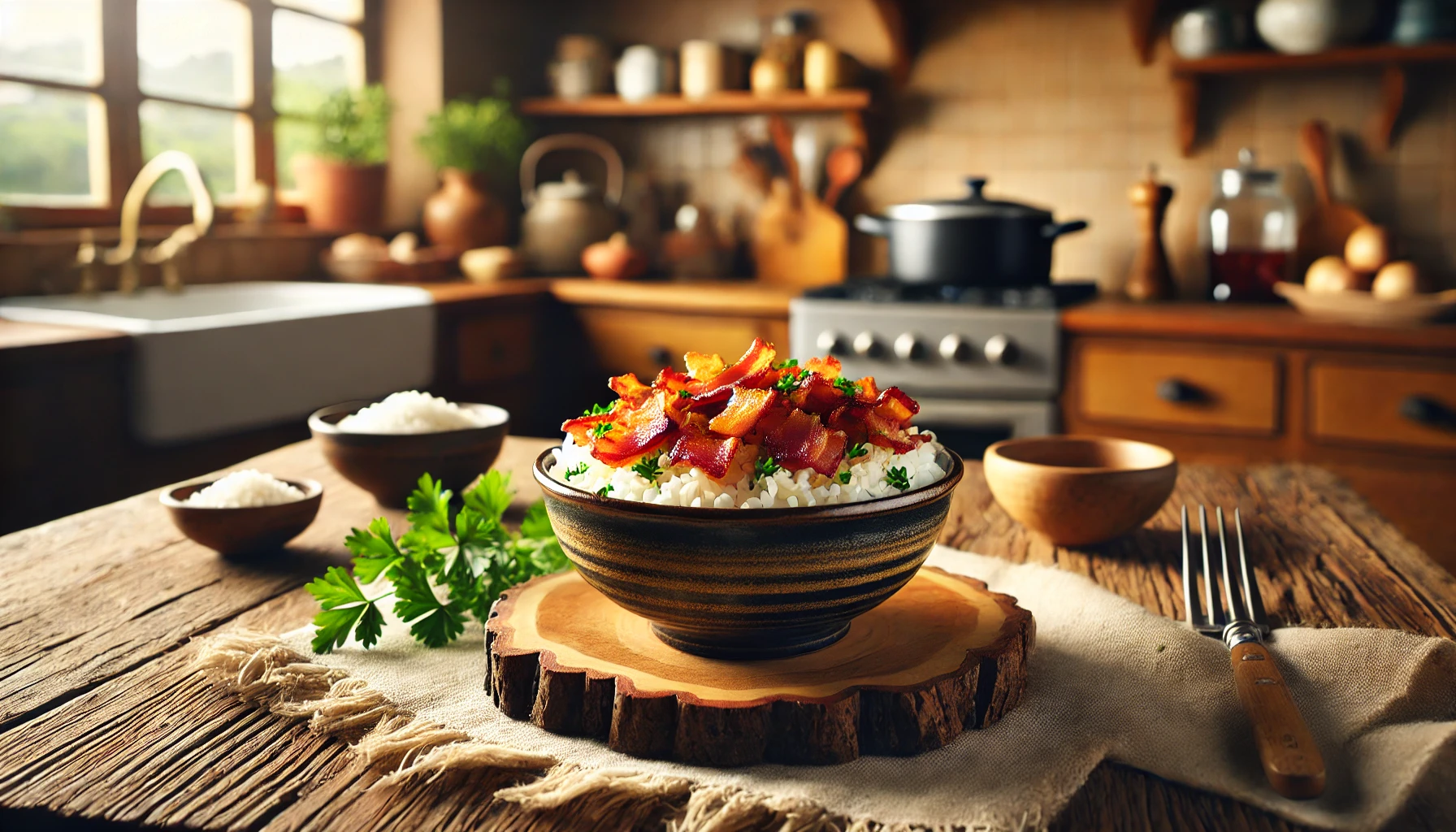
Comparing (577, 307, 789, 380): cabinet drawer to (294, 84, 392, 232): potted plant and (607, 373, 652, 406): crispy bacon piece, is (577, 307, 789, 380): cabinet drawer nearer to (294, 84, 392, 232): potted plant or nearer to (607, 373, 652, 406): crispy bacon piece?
(294, 84, 392, 232): potted plant

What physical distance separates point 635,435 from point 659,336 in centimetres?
256

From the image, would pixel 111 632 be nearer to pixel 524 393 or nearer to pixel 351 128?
pixel 524 393

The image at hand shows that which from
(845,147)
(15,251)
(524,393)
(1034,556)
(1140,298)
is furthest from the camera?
(845,147)

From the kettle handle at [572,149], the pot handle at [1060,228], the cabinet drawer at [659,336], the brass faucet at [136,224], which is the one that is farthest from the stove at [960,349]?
the brass faucet at [136,224]

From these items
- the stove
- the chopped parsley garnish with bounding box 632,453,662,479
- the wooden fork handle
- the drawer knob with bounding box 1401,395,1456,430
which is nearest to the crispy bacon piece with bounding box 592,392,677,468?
the chopped parsley garnish with bounding box 632,453,662,479

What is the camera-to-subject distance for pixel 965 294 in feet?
9.51

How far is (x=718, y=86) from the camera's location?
3.69 m

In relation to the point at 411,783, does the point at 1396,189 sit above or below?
above

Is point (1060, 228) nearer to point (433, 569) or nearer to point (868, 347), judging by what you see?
point (868, 347)

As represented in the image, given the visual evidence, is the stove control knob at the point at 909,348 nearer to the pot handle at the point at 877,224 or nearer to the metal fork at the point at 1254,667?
the pot handle at the point at 877,224

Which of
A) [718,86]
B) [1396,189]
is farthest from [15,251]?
[1396,189]

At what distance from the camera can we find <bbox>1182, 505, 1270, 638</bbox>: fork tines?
36.9 inches

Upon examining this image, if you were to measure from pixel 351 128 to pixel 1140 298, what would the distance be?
90.4 inches

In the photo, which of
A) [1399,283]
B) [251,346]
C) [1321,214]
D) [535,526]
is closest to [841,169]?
[1321,214]
